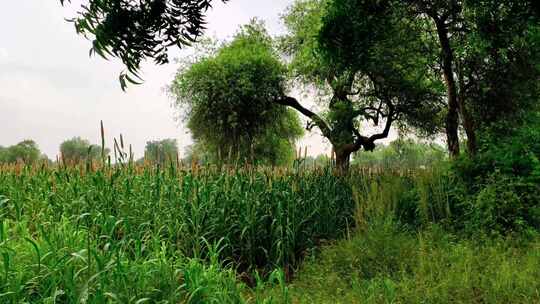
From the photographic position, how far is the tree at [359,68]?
9.16 meters

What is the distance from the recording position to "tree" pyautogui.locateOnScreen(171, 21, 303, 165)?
22.2 m

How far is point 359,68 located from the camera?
10461 mm

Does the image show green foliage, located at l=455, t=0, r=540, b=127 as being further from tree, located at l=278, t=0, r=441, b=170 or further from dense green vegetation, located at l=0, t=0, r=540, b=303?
tree, located at l=278, t=0, r=441, b=170

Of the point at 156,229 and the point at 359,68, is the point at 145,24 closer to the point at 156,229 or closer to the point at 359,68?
the point at 156,229

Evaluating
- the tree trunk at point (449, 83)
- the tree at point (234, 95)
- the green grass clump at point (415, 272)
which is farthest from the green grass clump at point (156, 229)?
the tree at point (234, 95)

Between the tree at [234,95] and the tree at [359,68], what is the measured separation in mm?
1041

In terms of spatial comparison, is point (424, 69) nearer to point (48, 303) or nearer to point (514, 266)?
point (514, 266)

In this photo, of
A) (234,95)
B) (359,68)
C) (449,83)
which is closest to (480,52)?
(449,83)

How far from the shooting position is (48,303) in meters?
3.32

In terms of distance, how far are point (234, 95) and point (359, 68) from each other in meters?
11.8

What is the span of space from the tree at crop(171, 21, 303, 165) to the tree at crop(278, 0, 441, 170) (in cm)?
104

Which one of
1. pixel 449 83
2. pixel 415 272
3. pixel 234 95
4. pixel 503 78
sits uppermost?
pixel 234 95

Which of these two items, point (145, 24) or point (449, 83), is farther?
point (449, 83)

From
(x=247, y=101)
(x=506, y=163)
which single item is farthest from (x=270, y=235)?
(x=247, y=101)
